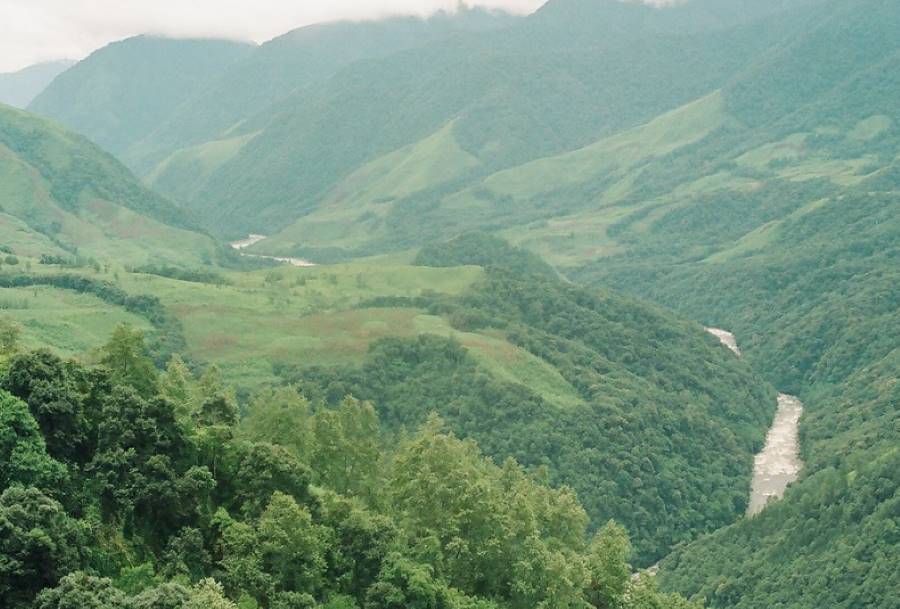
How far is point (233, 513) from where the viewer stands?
212 feet

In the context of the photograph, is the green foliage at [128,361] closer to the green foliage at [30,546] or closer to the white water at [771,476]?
the green foliage at [30,546]

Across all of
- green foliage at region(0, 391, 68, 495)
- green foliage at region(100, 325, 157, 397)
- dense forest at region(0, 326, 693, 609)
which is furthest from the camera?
green foliage at region(100, 325, 157, 397)

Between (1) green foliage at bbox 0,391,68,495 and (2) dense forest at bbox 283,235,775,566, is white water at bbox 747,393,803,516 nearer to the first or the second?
(2) dense forest at bbox 283,235,775,566

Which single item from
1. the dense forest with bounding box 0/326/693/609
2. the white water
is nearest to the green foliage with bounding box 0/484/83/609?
the dense forest with bounding box 0/326/693/609

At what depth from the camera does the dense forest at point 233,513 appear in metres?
49.4

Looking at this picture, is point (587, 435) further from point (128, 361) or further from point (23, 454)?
point (23, 454)

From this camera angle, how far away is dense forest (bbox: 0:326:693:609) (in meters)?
49.4

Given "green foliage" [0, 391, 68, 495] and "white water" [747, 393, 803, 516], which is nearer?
"green foliage" [0, 391, 68, 495]

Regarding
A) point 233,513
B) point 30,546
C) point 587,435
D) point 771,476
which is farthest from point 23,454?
point 771,476

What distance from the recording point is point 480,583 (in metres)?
69.9

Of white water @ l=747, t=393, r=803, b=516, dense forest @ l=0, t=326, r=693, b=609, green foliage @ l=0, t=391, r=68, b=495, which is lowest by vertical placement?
white water @ l=747, t=393, r=803, b=516

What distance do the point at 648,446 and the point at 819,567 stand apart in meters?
52.7

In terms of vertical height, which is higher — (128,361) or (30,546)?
(128,361)

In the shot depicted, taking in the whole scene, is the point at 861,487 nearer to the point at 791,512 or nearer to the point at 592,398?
the point at 791,512
